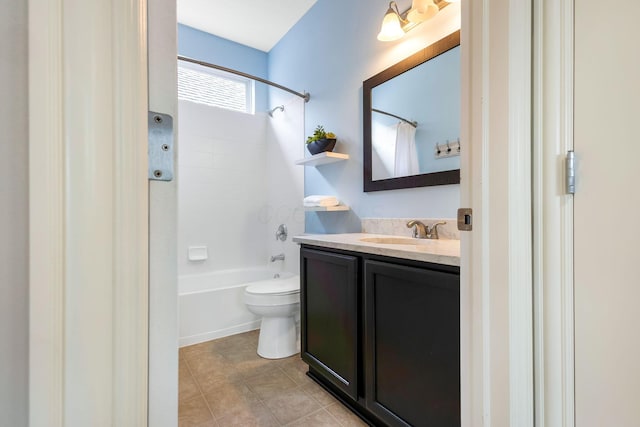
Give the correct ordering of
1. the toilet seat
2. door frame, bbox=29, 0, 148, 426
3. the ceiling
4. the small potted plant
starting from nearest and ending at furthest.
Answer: door frame, bbox=29, 0, 148, 426, the toilet seat, the small potted plant, the ceiling

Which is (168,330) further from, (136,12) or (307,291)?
(307,291)

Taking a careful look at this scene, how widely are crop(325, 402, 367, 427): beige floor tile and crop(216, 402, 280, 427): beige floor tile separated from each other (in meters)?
0.29

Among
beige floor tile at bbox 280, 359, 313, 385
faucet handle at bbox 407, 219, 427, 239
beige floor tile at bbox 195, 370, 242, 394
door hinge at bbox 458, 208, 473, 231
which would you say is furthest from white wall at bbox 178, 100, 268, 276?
door hinge at bbox 458, 208, 473, 231

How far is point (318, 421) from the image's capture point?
4.74 feet

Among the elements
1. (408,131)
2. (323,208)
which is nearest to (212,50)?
(323,208)

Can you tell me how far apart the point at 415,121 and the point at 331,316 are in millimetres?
1211

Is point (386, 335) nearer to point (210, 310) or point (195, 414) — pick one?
point (195, 414)

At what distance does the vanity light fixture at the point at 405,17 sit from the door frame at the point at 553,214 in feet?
3.49

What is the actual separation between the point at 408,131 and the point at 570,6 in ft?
3.71

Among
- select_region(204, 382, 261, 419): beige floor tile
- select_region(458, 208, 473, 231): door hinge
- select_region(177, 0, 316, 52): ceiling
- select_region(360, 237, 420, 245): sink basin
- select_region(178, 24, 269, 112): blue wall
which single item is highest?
select_region(177, 0, 316, 52): ceiling

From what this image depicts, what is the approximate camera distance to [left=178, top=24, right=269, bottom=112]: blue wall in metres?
2.83

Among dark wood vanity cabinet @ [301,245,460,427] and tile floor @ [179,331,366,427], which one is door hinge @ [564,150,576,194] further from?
tile floor @ [179,331,366,427]

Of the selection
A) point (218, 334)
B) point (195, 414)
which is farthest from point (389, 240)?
point (218, 334)

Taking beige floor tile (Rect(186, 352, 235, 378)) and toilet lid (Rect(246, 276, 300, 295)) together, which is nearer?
beige floor tile (Rect(186, 352, 235, 378))
